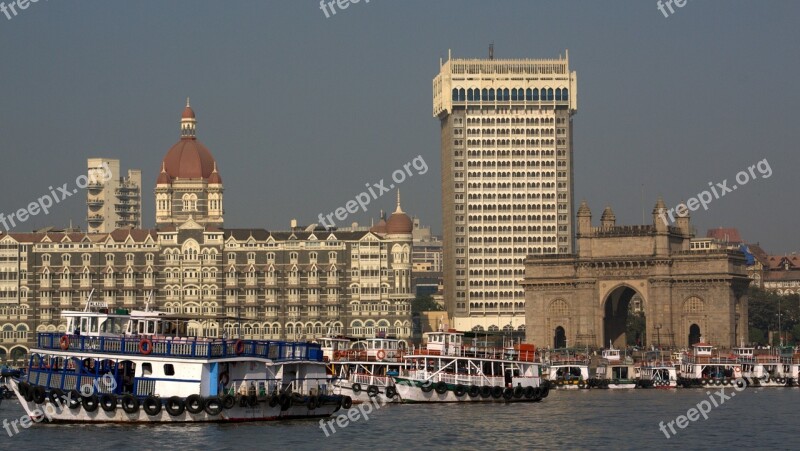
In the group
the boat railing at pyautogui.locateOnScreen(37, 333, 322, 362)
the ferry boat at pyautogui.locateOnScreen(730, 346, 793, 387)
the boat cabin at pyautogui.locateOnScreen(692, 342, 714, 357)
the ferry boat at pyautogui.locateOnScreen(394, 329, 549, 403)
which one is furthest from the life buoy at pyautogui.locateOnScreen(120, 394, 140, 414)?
the boat cabin at pyautogui.locateOnScreen(692, 342, 714, 357)

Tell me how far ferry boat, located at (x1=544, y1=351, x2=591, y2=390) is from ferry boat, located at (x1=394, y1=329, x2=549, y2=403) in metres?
24.1

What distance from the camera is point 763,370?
15388cm

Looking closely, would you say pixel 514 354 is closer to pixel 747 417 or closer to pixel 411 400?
pixel 411 400

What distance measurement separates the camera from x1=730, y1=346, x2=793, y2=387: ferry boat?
15100cm

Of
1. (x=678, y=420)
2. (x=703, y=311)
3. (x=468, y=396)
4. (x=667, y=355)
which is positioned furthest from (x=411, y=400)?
(x=703, y=311)

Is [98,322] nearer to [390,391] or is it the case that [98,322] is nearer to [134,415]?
[134,415]

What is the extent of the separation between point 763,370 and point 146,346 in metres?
83.1

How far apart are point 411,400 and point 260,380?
27.6 m

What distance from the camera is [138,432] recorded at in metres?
83.0

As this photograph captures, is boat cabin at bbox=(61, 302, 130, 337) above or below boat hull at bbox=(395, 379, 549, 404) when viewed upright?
above

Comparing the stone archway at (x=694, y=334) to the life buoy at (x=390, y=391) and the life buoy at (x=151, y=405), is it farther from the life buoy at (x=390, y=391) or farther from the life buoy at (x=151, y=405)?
the life buoy at (x=151, y=405)

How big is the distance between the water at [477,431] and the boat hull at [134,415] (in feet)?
1.95

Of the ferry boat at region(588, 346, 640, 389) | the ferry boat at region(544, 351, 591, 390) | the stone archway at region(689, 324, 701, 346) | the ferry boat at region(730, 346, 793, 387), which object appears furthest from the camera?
the stone archway at region(689, 324, 701, 346)

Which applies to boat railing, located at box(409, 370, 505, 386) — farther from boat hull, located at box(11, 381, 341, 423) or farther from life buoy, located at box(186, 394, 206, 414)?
life buoy, located at box(186, 394, 206, 414)
